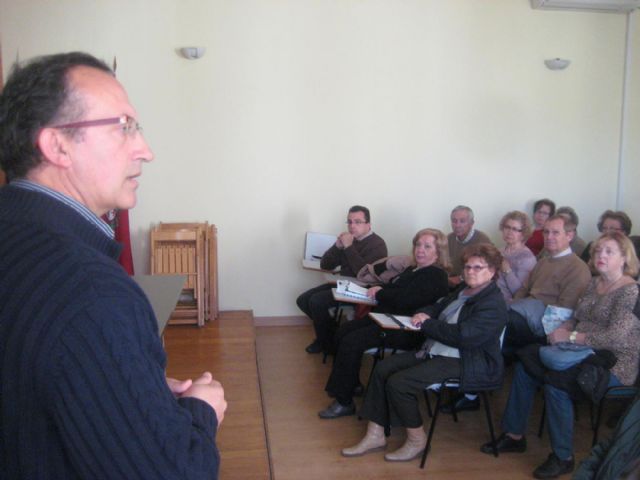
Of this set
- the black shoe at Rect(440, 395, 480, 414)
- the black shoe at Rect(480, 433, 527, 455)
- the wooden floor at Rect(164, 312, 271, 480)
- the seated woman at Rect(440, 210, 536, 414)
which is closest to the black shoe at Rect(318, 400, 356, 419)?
the wooden floor at Rect(164, 312, 271, 480)

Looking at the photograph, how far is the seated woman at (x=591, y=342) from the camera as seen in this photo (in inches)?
114

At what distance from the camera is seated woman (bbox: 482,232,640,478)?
2.89 m

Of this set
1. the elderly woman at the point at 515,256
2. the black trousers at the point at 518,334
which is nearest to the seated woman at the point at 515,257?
the elderly woman at the point at 515,256

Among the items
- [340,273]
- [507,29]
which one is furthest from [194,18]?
[507,29]

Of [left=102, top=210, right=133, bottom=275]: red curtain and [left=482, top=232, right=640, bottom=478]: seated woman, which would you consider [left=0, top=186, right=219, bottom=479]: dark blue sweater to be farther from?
[left=102, top=210, right=133, bottom=275]: red curtain

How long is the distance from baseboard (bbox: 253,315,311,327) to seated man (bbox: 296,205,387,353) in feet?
2.28

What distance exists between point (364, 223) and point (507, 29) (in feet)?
7.62

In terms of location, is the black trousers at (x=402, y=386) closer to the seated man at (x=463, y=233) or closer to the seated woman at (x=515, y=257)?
the seated woman at (x=515, y=257)

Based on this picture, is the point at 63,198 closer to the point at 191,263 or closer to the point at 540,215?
the point at 191,263

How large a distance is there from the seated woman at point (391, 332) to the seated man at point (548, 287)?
0.50 metres

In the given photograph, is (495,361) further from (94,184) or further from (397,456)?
(94,184)

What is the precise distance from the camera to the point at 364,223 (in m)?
4.68

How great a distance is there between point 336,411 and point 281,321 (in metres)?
1.91

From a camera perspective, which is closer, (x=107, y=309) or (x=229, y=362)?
(x=107, y=309)
